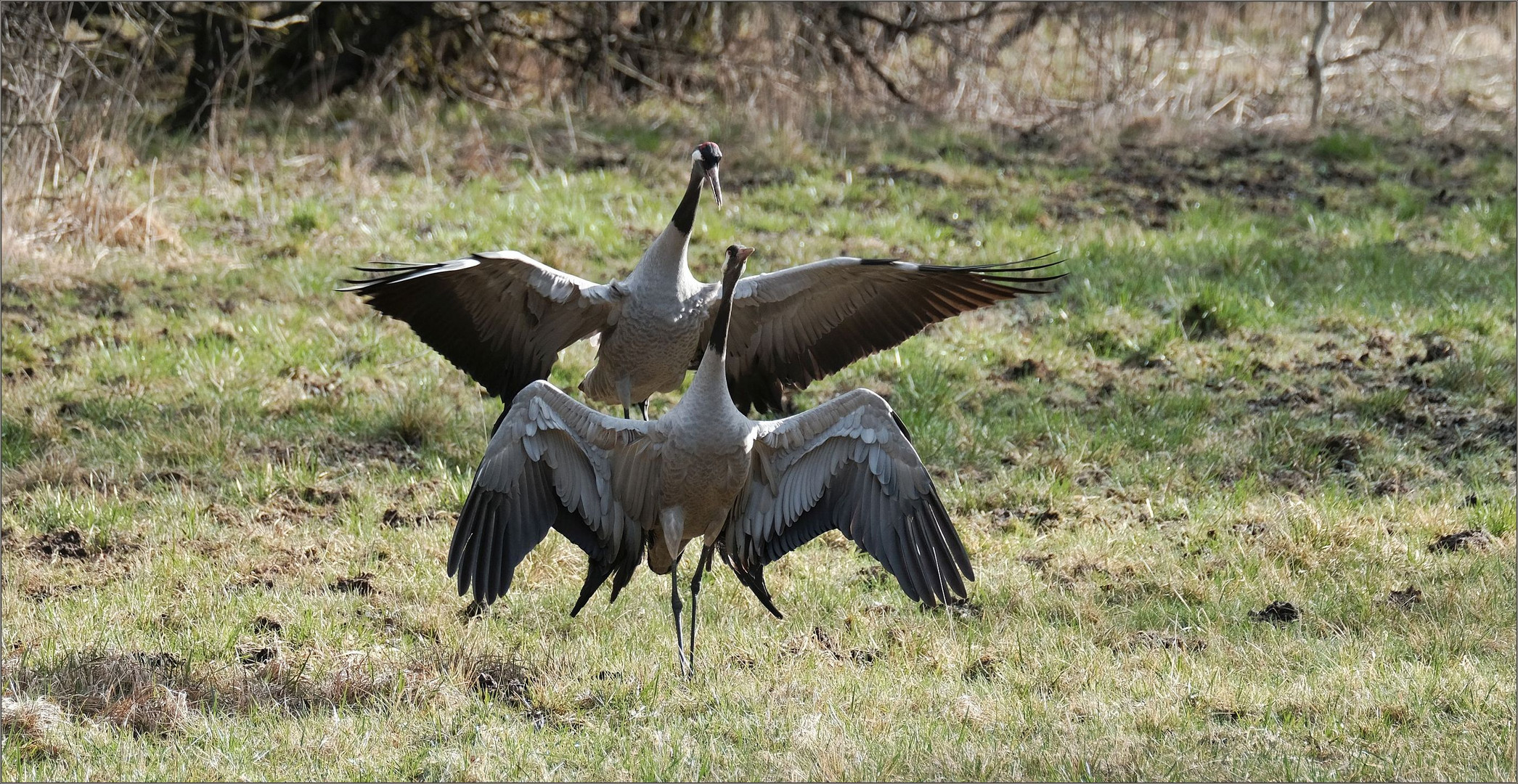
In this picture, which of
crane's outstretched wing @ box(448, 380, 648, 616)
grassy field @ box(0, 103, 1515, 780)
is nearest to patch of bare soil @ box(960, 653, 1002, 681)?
grassy field @ box(0, 103, 1515, 780)

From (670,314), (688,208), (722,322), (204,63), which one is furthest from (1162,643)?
(204,63)

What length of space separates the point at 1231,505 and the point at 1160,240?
3.88 m

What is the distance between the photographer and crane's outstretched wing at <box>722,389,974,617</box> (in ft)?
16.3

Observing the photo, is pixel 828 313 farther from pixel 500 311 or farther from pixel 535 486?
pixel 535 486

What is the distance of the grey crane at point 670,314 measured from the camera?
240 inches

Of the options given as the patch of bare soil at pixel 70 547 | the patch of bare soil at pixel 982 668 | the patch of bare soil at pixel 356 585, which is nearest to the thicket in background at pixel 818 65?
the patch of bare soil at pixel 70 547

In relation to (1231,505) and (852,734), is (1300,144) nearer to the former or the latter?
(1231,505)

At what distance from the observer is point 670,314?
6.32m

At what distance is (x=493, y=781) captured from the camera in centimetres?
418

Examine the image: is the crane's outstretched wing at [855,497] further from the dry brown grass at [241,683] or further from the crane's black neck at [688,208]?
the crane's black neck at [688,208]

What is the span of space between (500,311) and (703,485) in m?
1.82

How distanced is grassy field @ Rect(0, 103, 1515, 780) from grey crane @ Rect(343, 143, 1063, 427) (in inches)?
33.5

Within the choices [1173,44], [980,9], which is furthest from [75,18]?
[1173,44]

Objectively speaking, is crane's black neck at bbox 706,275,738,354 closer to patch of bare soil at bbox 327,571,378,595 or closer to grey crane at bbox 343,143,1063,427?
grey crane at bbox 343,143,1063,427
